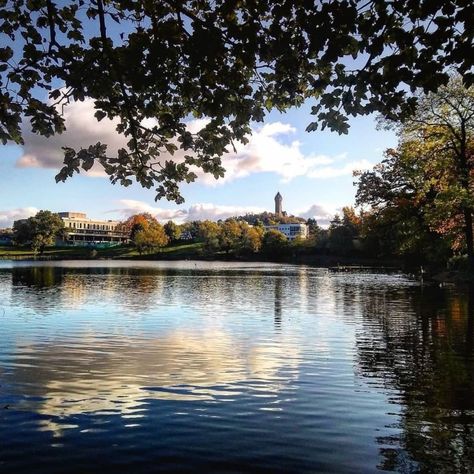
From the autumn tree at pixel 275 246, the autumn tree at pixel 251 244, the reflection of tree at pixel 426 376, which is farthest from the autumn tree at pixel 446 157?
the autumn tree at pixel 251 244

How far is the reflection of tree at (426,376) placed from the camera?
8.47 m

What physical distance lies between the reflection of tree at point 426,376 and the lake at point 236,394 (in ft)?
0.15

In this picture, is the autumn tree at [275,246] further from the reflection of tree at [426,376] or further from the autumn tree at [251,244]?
the reflection of tree at [426,376]

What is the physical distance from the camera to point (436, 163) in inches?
1841

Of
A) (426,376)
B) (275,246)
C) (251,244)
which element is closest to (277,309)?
(426,376)

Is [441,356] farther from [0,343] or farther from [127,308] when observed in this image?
[127,308]

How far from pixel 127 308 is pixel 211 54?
2668cm

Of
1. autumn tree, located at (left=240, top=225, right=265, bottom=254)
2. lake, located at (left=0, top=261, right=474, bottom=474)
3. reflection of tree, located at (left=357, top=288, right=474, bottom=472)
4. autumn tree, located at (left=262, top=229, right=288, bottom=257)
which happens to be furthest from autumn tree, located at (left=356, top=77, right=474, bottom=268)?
autumn tree, located at (left=240, top=225, right=265, bottom=254)

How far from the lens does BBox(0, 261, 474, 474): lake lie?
8352 mm

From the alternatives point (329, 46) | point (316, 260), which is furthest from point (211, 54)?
point (316, 260)

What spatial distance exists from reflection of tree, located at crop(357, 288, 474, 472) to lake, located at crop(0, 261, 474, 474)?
5 cm

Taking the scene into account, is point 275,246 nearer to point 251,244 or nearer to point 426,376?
point 251,244

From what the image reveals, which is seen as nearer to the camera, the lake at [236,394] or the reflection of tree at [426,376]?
the lake at [236,394]

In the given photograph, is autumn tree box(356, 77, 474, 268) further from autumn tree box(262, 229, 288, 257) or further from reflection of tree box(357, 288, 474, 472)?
autumn tree box(262, 229, 288, 257)
